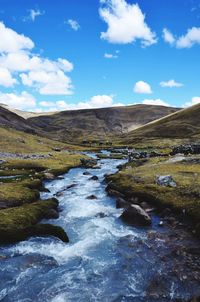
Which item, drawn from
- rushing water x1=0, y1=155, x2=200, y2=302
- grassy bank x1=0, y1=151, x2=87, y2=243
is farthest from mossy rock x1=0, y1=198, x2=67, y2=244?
rushing water x1=0, y1=155, x2=200, y2=302

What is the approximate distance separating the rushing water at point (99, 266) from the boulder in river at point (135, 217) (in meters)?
1.01

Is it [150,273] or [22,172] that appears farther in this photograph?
[22,172]

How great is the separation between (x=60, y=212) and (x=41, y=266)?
15421mm

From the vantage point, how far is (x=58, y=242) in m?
32.2

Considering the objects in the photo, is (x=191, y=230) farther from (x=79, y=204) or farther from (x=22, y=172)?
(x=22, y=172)

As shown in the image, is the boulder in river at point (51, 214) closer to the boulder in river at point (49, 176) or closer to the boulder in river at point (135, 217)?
the boulder in river at point (135, 217)

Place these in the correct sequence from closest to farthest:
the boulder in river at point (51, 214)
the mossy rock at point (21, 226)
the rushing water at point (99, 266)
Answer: the rushing water at point (99, 266) < the mossy rock at point (21, 226) < the boulder in river at point (51, 214)

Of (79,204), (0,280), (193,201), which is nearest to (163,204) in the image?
(193,201)

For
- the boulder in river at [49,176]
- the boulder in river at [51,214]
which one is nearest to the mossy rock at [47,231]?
the boulder in river at [51,214]

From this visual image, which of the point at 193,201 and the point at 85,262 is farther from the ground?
the point at 193,201

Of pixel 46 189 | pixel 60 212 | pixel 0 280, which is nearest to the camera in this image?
pixel 0 280

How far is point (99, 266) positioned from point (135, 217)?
459 inches

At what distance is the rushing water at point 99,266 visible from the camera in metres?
23.0

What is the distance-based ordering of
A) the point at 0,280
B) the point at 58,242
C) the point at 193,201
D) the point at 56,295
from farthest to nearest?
the point at 193,201
the point at 58,242
the point at 0,280
the point at 56,295
